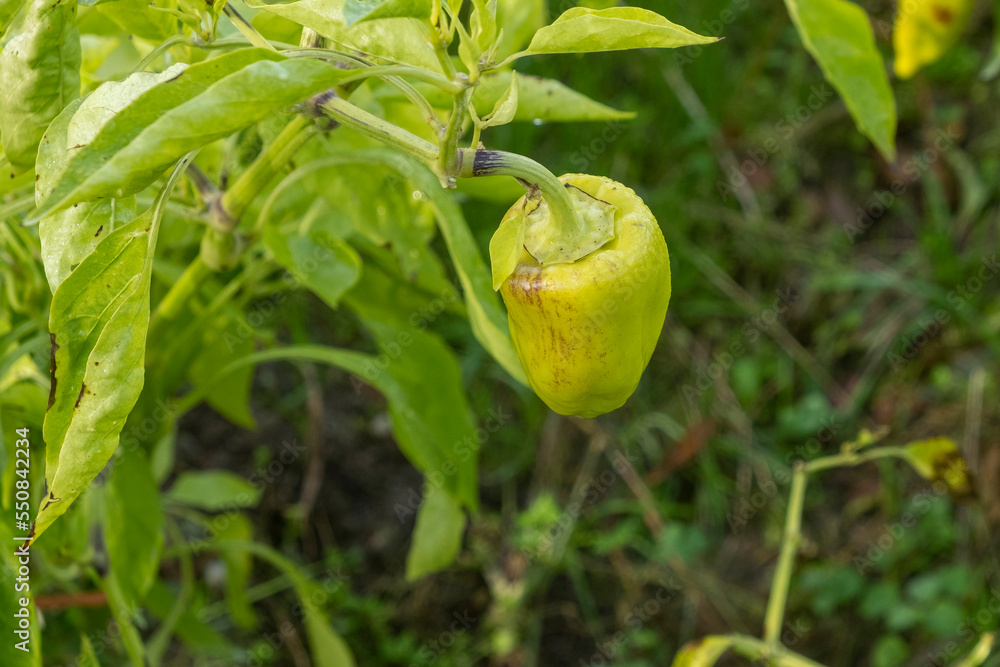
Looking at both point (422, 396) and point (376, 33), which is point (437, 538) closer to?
point (422, 396)

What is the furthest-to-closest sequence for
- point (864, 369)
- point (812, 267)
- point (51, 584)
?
1. point (812, 267)
2. point (864, 369)
3. point (51, 584)

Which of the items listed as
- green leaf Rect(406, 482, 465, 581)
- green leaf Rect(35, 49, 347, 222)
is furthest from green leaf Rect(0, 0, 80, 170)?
green leaf Rect(406, 482, 465, 581)

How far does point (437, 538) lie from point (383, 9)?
67cm

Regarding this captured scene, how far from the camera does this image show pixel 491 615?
1451mm

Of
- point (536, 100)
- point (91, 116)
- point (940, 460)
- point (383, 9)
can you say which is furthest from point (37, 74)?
point (940, 460)

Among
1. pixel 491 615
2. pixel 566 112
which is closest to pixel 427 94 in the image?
pixel 566 112

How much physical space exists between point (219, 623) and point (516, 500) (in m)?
0.53

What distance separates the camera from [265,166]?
555mm

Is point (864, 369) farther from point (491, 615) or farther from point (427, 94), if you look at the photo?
point (427, 94)

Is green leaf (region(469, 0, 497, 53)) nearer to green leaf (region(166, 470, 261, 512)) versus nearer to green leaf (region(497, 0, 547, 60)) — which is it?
green leaf (region(497, 0, 547, 60))

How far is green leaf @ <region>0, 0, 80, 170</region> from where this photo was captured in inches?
15.9

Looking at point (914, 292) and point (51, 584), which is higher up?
point (51, 584)

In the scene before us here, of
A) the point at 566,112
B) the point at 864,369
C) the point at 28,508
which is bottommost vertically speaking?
the point at 864,369

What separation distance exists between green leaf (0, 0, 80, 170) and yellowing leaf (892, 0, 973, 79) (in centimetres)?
90
